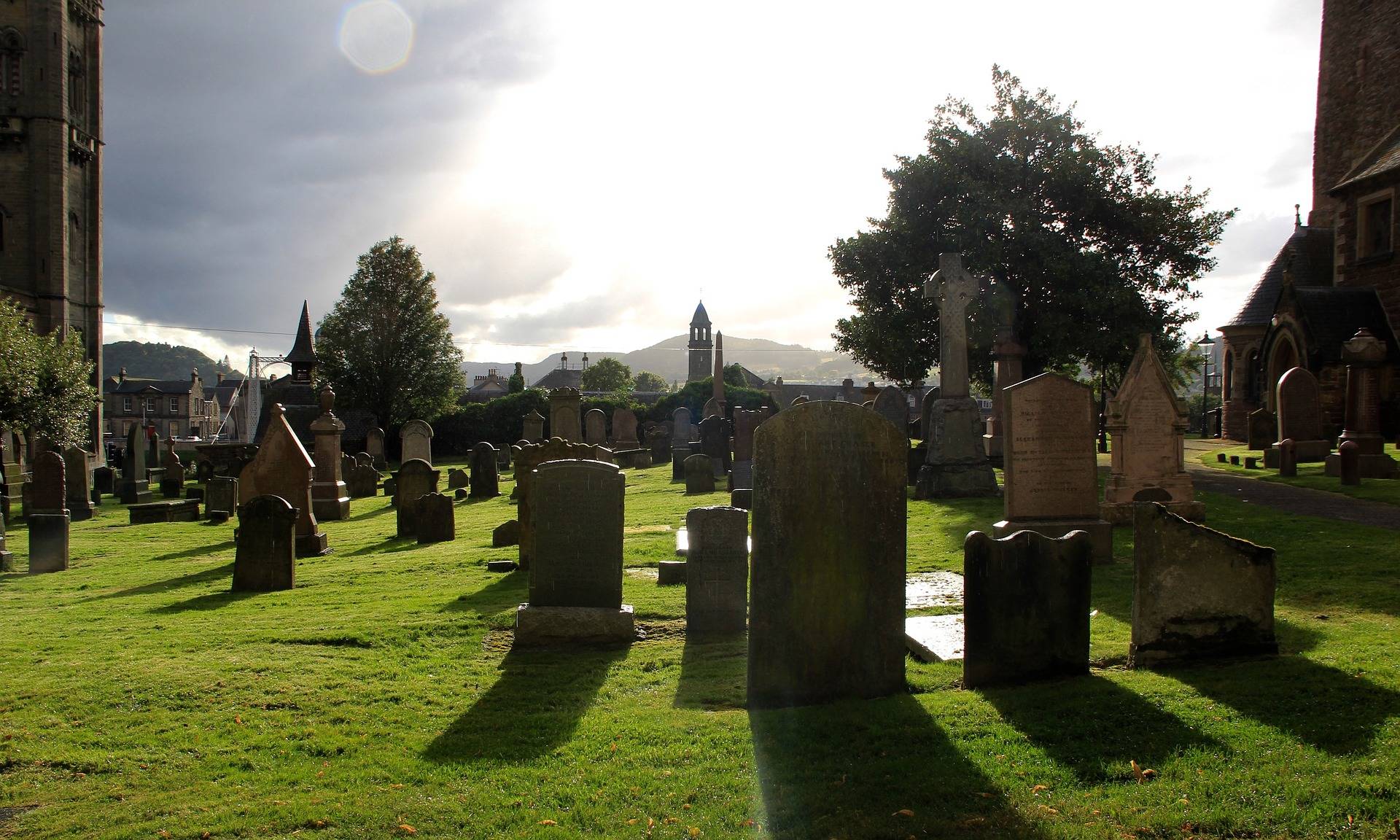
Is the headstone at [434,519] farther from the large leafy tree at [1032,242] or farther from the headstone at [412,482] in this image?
the large leafy tree at [1032,242]

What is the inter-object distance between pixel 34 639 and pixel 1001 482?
1721 cm

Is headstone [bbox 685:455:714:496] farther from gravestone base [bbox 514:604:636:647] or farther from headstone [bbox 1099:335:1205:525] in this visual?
gravestone base [bbox 514:604:636:647]

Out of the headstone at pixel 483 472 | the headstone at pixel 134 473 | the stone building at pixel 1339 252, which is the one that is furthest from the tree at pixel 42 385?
the stone building at pixel 1339 252

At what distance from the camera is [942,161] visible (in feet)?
80.6

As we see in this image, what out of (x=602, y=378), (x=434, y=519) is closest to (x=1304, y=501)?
(x=434, y=519)

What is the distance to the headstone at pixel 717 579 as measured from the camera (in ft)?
25.5

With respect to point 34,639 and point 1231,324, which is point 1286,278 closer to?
point 1231,324

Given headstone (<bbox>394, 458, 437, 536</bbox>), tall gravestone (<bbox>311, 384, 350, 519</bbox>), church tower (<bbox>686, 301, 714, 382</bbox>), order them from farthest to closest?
church tower (<bbox>686, 301, 714, 382</bbox>) < tall gravestone (<bbox>311, 384, 350, 519</bbox>) < headstone (<bbox>394, 458, 437, 536</bbox>)

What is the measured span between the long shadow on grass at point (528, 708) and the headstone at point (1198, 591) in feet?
12.8

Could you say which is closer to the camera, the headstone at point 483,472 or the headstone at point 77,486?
the headstone at point 77,486

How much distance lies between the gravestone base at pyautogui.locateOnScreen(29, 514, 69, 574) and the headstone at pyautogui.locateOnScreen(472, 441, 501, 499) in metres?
9.80

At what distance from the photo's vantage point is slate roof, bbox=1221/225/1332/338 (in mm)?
33531

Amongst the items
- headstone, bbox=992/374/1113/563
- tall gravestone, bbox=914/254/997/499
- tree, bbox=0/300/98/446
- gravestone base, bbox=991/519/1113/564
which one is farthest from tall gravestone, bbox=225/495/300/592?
tree, bbox=0/300/98/446

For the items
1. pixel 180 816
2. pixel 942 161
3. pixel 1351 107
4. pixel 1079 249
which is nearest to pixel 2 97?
pixel 942 161
